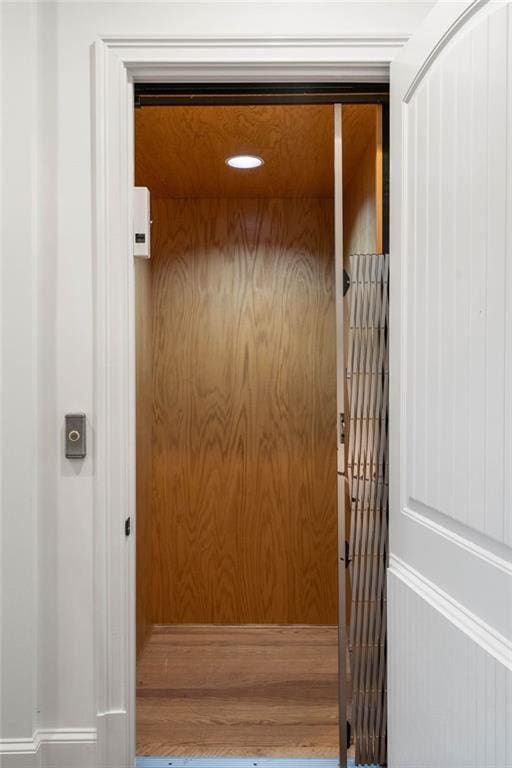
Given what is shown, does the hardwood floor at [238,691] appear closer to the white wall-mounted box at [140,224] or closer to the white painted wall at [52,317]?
the white painted wall at [52,317]

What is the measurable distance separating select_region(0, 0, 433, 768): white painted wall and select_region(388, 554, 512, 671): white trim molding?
83 cm

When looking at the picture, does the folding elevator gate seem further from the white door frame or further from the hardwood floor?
the white door frame

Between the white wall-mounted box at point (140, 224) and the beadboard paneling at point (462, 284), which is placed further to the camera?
the white wall-mounted box at point (140, 224)

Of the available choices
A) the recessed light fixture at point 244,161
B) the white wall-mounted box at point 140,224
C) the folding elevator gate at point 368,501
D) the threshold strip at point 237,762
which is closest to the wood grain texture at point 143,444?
the recessed light fixture at point 244,161

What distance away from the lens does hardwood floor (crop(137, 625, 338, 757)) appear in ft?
6.42

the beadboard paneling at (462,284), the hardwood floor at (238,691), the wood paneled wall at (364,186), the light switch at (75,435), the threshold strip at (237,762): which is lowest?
the hardwood floor at (238,691)

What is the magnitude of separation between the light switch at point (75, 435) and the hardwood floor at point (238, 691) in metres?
1.08

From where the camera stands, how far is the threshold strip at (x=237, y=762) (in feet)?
5.88

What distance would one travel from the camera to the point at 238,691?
7.64 ft

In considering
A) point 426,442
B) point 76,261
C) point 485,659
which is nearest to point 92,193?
point 76,261

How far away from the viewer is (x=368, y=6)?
5.08 ft

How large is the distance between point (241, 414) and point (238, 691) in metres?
1.26

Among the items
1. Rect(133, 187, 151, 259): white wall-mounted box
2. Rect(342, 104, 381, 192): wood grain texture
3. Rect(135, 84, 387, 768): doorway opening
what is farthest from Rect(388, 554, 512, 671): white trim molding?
Rect(135, 84, 387, 768): doorway opening

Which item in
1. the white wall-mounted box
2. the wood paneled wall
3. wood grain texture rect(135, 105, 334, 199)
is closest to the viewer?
the white wall-mounted box
